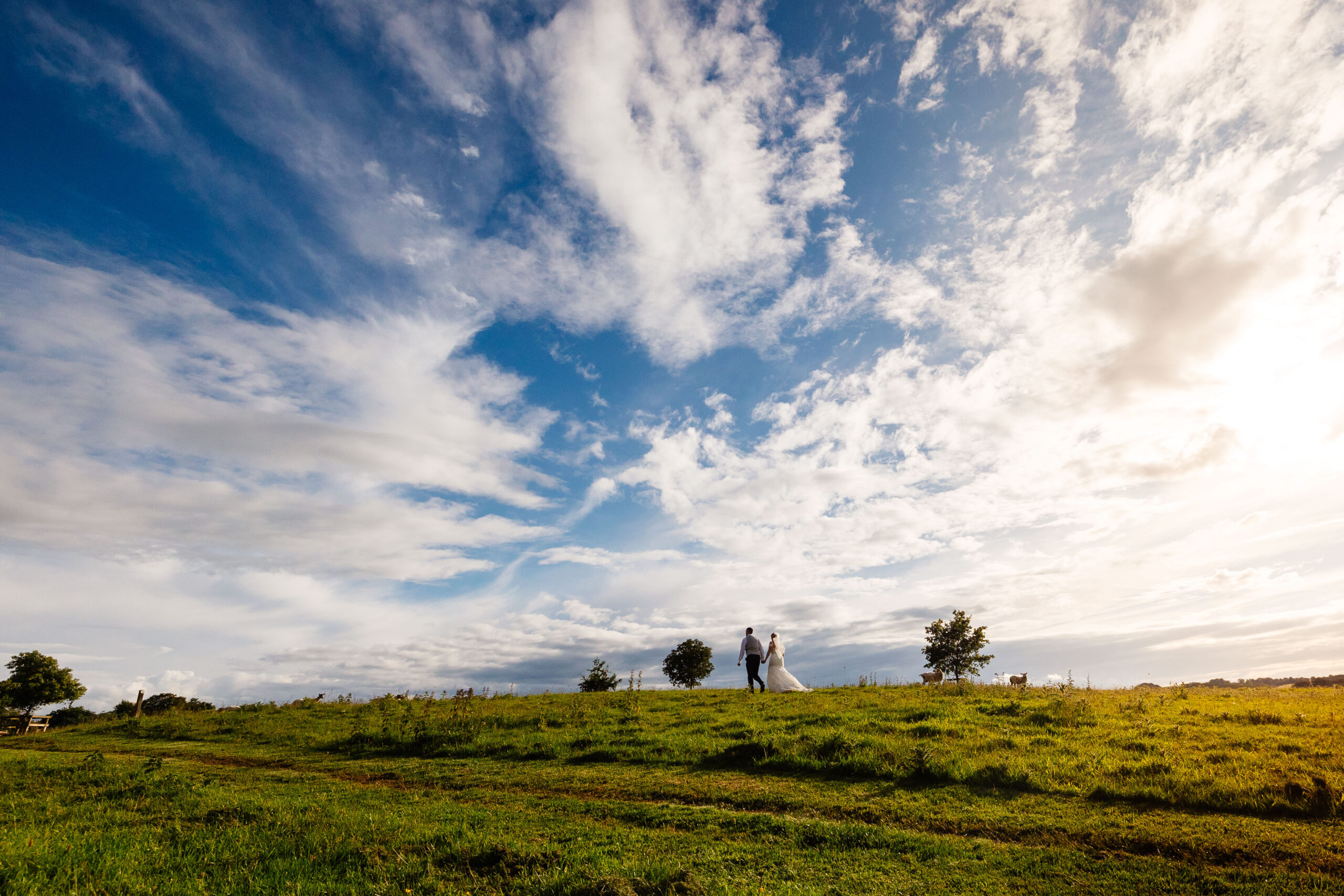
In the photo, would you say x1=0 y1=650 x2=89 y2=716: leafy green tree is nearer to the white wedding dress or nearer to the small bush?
the white wedding dress

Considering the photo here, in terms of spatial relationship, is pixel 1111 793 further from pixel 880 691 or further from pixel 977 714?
pixel 880 691

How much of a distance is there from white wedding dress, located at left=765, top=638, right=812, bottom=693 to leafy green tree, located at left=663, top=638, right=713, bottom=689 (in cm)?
4376

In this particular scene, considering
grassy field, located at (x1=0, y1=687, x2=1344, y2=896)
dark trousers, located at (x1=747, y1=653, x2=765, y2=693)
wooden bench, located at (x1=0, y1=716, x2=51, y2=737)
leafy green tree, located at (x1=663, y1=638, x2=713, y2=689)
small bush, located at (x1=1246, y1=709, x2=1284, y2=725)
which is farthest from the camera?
leafy green tree, located at (x1=663, y1=638, x2=713, y2=689)

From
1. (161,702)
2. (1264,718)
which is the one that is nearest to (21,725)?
(161,702)

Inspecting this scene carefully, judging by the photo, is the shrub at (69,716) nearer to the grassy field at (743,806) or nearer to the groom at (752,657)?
the grassy field at (743,806)

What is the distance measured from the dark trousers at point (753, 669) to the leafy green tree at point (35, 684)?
6922 cm

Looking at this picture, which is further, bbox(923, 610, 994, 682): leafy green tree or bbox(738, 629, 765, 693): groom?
bbox(923, 610, 994, 682): leafy green tree

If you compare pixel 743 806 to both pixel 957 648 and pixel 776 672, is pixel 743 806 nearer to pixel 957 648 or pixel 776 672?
pixel 776 672

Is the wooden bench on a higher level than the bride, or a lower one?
lower

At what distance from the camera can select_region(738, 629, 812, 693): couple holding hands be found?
29922mm

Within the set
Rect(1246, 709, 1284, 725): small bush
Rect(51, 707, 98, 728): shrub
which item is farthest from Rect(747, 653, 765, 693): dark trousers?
Rect(51, 707, 98, 728): shrub

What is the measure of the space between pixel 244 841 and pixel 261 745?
59.0 feet

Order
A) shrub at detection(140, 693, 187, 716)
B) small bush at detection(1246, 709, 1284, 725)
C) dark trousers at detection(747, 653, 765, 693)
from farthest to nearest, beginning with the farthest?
shrub at detection(140, 693, 187, 716), dark trousers at detection(747, 653, 765, 693), small bush at detection(1246, 709, 1284, 725)

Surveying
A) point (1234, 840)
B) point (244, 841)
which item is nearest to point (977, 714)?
point (1234, 840)
